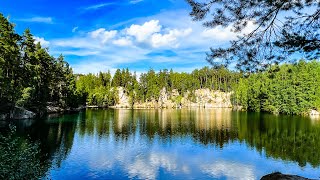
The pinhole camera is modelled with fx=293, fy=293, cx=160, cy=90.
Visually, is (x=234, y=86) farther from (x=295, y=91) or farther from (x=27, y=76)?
(x=27, y=76)

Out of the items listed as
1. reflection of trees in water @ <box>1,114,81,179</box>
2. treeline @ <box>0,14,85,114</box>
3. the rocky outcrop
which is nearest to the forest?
treeline @ <box>0,14,85,114</box>

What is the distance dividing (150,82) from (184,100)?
20.6 metres

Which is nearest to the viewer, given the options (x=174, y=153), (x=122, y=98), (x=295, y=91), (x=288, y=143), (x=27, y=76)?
(x=174, y=153)

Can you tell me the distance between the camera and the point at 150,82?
154000 mm

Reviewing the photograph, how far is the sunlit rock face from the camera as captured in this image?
15200 cm

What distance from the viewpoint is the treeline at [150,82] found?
15088 centimetres

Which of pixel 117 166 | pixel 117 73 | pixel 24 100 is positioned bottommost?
pixel 117 166

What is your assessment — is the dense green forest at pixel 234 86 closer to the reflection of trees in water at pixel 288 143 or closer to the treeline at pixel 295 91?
the treeline at pixel 295 91

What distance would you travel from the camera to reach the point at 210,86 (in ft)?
532

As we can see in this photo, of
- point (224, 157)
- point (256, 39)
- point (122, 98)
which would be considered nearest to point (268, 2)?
point (256, 39)

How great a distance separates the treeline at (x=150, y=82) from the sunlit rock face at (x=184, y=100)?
6.74 feet

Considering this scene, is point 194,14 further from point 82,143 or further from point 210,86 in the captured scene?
point 210,86

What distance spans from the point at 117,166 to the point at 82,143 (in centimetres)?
1193

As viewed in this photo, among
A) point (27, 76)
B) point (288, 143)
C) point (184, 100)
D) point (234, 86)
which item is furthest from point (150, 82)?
point (288, 143)
